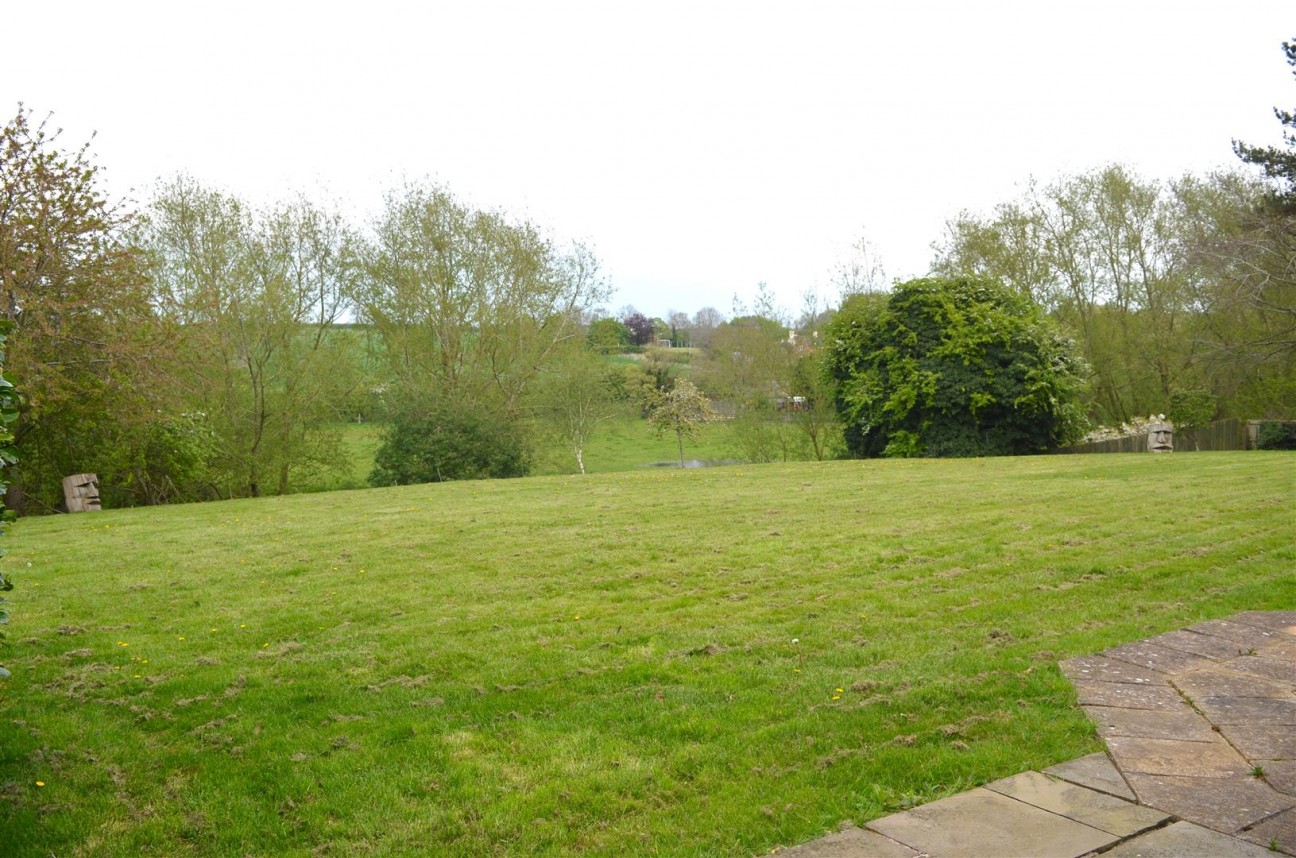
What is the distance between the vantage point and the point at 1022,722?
4.43 metres

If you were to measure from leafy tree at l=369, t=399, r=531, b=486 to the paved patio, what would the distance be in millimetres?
20450

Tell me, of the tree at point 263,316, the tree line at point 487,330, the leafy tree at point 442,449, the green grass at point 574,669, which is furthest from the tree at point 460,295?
the green grass at point 574,669

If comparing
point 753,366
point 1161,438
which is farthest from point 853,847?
point 753,366

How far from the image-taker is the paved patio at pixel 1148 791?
323 centimetres

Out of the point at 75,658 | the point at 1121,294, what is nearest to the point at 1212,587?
the point at 75,658

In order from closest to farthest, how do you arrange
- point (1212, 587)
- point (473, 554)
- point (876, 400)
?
point (1212, 587), point (473, 554), point (876, 400)

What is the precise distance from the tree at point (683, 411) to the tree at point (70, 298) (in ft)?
72.9

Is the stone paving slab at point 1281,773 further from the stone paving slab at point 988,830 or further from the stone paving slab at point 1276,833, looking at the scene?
the stone paving slab at point 988,830

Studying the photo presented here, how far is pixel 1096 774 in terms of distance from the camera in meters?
3.82

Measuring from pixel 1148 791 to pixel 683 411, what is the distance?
112 feet

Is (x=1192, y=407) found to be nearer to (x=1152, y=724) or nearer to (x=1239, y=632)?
(x=1239, y=632)

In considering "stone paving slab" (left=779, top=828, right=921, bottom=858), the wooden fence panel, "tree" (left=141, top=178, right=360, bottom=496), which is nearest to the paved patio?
"stone paving slab" (left=779, top=828, right=921, bottom=858)

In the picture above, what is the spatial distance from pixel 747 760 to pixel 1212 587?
16.5 feet

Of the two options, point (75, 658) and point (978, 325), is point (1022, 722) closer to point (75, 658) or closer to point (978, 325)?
point (75, 658)
